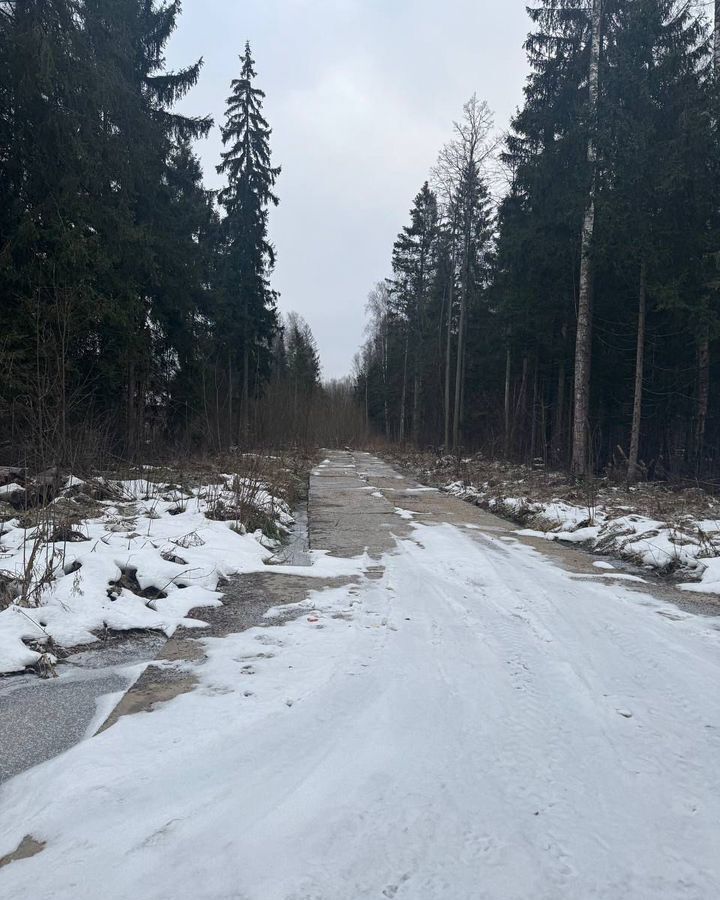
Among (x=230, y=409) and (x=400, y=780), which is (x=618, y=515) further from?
(x=230, y=409)

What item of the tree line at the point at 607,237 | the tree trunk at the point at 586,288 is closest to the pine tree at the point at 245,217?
the tree line at the point at 607,237

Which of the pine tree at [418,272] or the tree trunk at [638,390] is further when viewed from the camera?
the pine tree at [418,272]

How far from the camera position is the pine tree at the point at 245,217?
24.3 metres

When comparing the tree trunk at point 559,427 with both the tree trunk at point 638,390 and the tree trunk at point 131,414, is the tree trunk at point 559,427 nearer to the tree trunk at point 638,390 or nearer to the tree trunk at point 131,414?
the tree trunk at point 638,390

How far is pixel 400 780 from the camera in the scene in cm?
204

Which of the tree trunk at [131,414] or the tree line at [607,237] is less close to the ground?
the tree line at [607,237]

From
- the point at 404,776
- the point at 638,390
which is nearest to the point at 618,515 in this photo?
the point at 638,390

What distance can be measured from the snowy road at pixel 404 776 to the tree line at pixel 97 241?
10.9 feet

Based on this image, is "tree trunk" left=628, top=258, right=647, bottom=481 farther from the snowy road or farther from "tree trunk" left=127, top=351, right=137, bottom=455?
"tree trunk" left=127, top=351, right=137, bottom=455

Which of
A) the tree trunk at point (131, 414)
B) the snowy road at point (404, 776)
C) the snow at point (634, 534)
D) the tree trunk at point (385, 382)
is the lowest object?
the snowy road at point (404, 776)

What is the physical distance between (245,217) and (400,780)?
2615 centimetres

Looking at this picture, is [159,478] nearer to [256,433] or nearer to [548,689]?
[548,689]

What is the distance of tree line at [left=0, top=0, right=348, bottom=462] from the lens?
8.77 meters

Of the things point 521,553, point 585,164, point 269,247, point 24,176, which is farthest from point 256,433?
point 521,553
